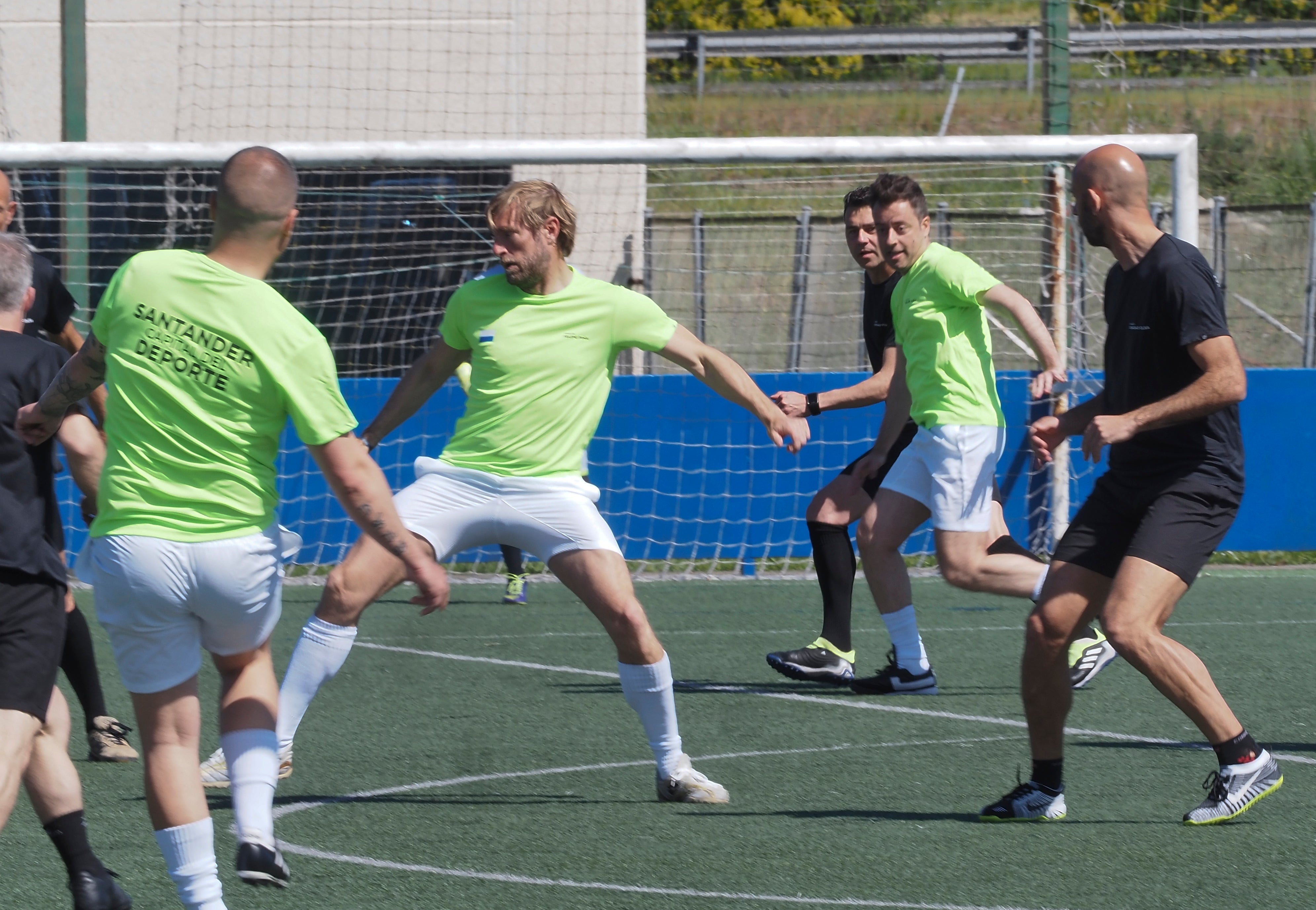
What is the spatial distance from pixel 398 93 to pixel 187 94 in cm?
Result: 179

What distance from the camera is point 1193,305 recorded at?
178 inches

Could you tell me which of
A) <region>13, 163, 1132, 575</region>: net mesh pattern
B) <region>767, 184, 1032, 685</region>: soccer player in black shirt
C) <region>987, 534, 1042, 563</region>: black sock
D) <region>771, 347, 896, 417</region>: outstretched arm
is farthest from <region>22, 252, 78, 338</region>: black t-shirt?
<region>13, 163, 1132, 575</region>: net mesh pattern

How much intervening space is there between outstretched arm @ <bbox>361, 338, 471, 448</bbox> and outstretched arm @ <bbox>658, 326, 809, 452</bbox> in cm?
73

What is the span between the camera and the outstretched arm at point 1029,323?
635cm

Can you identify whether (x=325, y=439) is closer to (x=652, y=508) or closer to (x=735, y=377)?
(x=735, y=377)

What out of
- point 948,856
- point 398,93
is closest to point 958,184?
point 398,93

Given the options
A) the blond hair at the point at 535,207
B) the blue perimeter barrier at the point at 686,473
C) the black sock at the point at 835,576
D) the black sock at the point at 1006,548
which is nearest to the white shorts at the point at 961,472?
the black sock at the point at 1006,548

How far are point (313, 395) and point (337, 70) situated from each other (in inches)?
413

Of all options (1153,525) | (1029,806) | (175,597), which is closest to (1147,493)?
(1153,525)

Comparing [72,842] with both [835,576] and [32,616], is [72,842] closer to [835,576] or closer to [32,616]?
[32,616]

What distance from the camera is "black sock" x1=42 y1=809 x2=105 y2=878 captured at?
3850 millimetres

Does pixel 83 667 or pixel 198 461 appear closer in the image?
pixel 198 461

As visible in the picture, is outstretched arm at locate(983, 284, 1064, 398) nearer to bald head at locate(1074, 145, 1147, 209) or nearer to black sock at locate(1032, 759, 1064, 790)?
bald head at locate(1074, 145, 1147, 209)

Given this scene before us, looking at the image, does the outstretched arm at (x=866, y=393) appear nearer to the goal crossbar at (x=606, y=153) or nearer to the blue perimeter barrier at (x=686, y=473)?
the goal crossbar at (x=606, y=153)
